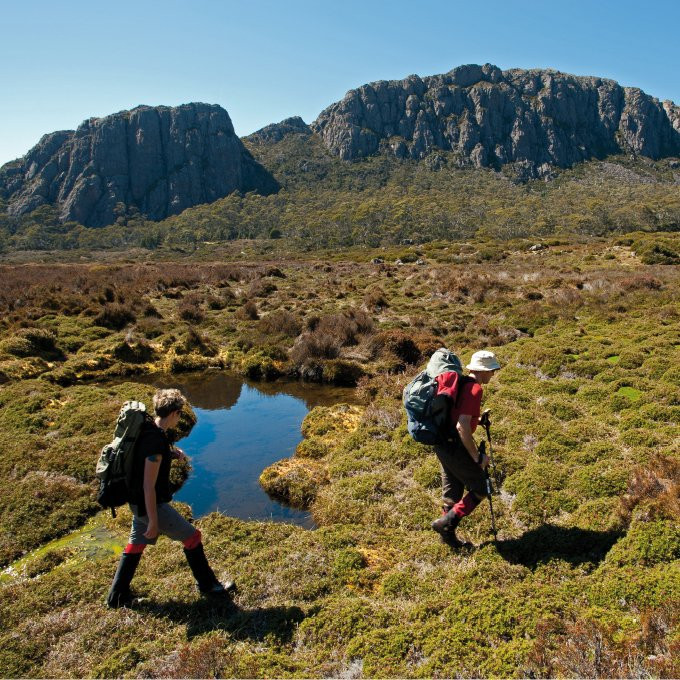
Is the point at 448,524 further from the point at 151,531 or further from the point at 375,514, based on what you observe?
the point at 151,531

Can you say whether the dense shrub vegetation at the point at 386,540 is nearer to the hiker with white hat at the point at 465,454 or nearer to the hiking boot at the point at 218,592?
the hiking boot at the point at 218,592

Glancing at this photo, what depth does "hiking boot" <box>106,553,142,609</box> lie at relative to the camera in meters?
5.42

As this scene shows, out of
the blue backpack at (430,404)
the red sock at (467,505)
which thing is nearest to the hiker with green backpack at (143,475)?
the blue backpack at (430,404)

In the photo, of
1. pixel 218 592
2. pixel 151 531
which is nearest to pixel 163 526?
pixel 151 531

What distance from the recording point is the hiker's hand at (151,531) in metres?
5.09

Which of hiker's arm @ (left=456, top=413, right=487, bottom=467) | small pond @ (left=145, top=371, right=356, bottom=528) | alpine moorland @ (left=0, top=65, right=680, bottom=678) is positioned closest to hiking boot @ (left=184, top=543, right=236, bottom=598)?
alpine moorland @ (left=0, top=65, right=680, bottom=678)

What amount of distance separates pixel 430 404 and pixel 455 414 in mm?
312

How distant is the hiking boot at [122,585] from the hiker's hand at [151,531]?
Result: 46 centimetres

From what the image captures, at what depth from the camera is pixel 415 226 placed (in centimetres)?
12406

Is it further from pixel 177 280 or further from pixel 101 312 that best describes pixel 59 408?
pixel 177 280

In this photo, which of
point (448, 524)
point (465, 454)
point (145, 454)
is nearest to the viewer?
point (145, 454)

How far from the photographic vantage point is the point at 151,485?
497 centimetres

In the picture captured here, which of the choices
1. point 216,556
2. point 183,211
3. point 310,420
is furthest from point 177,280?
point 183,211

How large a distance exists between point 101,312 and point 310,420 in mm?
16369
